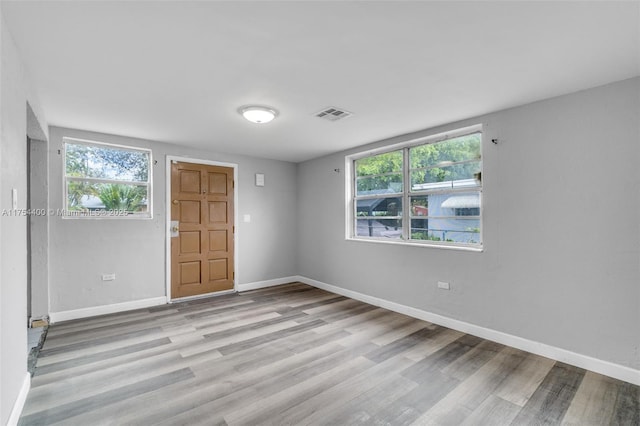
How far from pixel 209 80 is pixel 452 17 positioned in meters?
1.79

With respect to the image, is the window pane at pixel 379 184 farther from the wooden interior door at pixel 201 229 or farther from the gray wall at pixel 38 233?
the gray wall at pixel 38 233

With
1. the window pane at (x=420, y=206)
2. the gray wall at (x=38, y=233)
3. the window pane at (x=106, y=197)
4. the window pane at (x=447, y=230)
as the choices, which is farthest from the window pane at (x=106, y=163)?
the window pane at (x=447, y=230)

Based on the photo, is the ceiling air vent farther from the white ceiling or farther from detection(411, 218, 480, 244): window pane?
detection(411, 218, 480, 244): window pane

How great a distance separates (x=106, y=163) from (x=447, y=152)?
14.6 feet

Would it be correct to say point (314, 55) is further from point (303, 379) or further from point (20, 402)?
point (20, 402)

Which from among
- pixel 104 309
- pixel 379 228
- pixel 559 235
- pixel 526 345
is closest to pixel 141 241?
pixel 104 309

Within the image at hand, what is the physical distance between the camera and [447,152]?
12.0 feet

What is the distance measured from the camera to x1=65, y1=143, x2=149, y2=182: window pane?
3.87 meters

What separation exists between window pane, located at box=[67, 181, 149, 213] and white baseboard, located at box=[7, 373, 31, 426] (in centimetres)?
225

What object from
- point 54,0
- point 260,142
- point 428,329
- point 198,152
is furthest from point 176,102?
point 428,329

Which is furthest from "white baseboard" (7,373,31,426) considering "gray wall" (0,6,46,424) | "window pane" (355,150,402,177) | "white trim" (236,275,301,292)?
"window pane" (355,150,402,177)

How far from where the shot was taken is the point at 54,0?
1544 millimetres

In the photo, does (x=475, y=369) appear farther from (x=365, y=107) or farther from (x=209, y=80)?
(x=209, y=80)

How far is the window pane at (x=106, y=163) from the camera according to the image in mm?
3873
